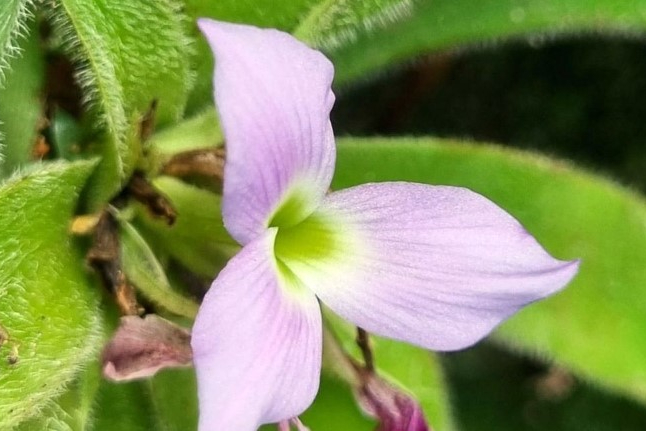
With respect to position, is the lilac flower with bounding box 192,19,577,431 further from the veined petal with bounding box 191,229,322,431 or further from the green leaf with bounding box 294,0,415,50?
the green leaf with bounding box 294,0,415,50

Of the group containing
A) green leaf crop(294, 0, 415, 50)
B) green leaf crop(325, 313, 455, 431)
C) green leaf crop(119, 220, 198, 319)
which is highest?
green leaf crop(294, 0, 415, 50)

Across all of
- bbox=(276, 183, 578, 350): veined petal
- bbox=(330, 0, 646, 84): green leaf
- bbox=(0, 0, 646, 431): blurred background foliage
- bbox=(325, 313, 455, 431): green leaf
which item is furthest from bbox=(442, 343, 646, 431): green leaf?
bbox=(276, 183, 578, 350): veined petal

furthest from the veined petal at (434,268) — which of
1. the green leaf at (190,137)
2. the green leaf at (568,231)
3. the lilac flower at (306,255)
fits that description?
the green leaf at (568,231)

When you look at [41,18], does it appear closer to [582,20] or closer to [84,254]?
[84,254]

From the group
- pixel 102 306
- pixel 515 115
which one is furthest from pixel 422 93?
pixel 102 306

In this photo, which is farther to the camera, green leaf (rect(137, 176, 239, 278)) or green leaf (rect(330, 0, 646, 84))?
green leaf (rect(330, 0, 646, 84))
